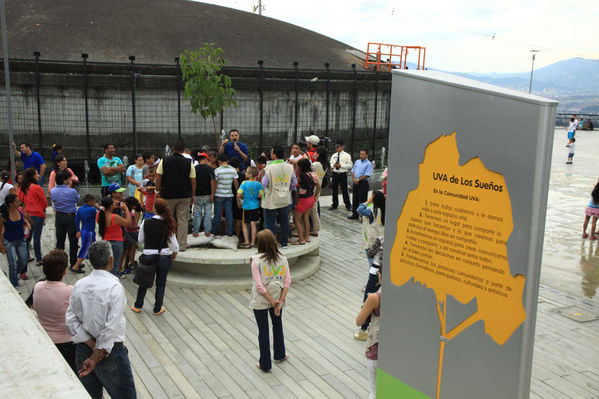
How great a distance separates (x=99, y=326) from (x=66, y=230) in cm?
593

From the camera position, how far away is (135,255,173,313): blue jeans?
8.50 m

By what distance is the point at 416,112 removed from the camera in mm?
4480

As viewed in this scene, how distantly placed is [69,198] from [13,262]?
56.7 inches

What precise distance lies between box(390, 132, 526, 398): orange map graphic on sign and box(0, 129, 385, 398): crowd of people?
1.33 m

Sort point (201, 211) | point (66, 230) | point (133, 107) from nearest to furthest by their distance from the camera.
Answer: point (66, 230)
point (201, 211)
point (133, 107)

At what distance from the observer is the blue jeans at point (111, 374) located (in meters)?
5.36

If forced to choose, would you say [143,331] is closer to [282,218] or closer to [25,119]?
[282,218]

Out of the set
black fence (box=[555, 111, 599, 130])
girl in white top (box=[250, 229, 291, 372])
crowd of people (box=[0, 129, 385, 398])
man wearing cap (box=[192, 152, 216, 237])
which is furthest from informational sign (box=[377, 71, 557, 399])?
black fence (box=[555, 111, 599, 130])

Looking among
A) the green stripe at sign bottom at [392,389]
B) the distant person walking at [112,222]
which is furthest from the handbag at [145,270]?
the green stripe at sign bottom at [392,389]

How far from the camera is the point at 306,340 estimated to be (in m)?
8.19

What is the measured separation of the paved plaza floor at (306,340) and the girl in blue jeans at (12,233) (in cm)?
52

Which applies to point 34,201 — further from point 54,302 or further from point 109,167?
point 54,302

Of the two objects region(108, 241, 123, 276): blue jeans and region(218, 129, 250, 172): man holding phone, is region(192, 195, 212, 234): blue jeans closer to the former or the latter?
region(108, 241, 123, 276): blue jeans

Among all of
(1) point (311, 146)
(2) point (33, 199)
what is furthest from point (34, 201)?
(1) point (311, 146)
